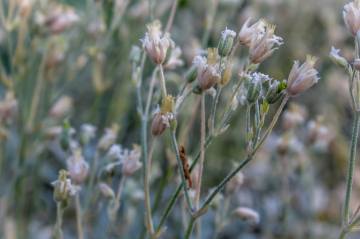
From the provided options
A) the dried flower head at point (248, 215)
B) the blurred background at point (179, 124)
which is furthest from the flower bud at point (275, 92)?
the dried flower head at point (248, 215)

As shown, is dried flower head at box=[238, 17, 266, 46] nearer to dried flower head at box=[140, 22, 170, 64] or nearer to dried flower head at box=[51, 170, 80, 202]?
dried flower head at box=[140, 22, 170, 64]

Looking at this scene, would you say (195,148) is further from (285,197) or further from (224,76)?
(224,76)

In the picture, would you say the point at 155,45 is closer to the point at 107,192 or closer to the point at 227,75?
the point at 227,75

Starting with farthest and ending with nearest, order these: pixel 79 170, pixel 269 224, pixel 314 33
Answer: pixel 314 33 → pixel 269 224 → pixel 79 170

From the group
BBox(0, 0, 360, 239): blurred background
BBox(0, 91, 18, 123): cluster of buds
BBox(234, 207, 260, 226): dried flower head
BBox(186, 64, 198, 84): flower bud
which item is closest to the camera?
BBox(186, 64, 198, 84): flower bud

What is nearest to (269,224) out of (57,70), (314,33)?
(57,70)

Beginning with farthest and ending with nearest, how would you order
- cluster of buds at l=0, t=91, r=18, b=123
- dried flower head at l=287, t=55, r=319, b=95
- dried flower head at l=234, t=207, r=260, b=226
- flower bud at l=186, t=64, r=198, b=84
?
cluster of buds at l=0, t=91, r=18, b=123 → dried flower head at l=234, t=207, r=260, b=226 → flower bud at l=186, t=64, r=198, b=84 → dried flower head at l=287, t=55, r=319, b=95

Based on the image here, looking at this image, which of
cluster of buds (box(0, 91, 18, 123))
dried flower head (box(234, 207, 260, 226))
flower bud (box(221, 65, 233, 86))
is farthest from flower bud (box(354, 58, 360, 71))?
cluster of buds (box(0, 91, 18, 123))
